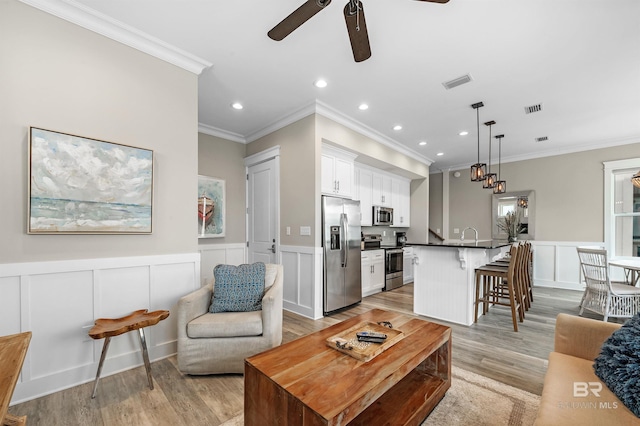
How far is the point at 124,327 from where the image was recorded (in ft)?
6.30

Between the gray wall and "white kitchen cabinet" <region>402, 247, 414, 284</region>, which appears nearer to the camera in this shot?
"white kitchen cabinet" <region>402, 247, 414, 284</region>

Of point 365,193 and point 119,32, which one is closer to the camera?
point 119,32

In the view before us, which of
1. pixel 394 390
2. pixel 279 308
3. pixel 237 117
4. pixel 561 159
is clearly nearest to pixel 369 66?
pixel 237 117

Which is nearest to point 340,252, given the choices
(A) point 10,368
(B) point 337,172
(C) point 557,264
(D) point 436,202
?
(B) point 337,172

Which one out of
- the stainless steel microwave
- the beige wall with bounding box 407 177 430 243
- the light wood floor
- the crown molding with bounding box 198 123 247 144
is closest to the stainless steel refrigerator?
the light wood floor

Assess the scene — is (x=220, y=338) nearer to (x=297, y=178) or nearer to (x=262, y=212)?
(x=297, y=178)

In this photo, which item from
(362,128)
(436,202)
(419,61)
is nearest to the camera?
(419,61)

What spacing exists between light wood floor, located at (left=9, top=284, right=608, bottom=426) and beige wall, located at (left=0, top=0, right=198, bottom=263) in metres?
1.01

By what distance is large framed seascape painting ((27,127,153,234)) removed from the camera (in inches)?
77.0

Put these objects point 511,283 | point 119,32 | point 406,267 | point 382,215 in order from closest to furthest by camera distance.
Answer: point 119,32, point 511,283, point 382,215, point 406,267

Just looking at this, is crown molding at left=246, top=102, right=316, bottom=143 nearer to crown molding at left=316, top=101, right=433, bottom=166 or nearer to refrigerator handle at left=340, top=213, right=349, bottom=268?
crown molding at left=316, top=101, right=433, bottom=166

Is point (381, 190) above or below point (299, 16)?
below

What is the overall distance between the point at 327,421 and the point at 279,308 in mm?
1439

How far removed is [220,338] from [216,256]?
2416 mm
